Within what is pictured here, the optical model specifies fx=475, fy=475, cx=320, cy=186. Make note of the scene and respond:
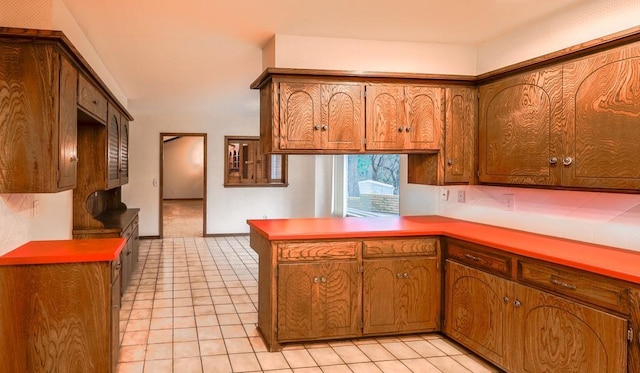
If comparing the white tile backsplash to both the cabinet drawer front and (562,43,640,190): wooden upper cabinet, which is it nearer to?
(562,43,640,190): wooden upper cabinet

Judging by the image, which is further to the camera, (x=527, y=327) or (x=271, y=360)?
(x=271, y=360)

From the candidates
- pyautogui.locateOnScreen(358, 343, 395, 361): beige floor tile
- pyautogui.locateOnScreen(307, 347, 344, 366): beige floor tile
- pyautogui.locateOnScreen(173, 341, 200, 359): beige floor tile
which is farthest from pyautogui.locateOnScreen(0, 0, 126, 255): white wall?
pyautogui.locateOnScreen(358, 343, 395, 361): beige floor tile

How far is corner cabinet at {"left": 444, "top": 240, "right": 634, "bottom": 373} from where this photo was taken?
223cm

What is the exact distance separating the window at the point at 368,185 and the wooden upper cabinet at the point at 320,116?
5.72 ft

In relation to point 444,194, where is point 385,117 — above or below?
above

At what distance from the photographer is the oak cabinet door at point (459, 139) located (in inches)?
155

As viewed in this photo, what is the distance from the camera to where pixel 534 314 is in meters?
2.66

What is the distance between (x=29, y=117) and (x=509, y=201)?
3.32 meters

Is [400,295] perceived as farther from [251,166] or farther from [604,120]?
[251,166]

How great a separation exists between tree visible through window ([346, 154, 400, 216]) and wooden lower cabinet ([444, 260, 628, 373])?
2.36 meters

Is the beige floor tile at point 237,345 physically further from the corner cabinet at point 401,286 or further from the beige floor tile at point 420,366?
the beige floor tile at point 420,366

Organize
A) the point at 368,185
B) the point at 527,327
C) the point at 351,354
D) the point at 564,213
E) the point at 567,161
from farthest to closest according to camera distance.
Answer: the point at 368,185, the point at 351,354, the point at 564,213, the point at 567,161, the point at 527,327

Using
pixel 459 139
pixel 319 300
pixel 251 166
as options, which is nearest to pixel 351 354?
pixel 319 300

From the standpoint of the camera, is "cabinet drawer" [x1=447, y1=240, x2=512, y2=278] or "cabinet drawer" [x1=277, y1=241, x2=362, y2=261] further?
"cabinet drawer" [x1=277, y1=241, x2=362, y2=261]
